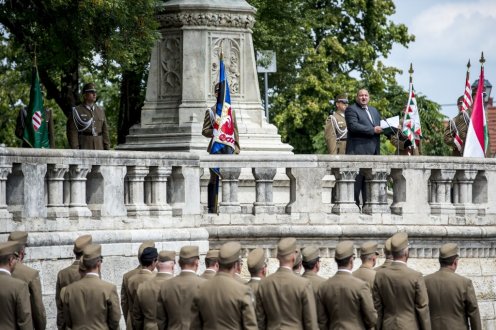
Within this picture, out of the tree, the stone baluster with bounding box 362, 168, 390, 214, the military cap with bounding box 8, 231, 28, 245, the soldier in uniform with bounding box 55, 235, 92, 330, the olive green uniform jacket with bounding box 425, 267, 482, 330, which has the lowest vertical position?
the olive green uniform jacket with bounding box 425, 267, 482, 330

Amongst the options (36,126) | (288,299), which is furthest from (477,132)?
(288,299)

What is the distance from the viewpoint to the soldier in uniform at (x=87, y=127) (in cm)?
2461

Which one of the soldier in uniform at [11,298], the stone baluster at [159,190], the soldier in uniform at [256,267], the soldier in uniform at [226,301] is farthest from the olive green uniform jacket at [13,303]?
the stone baluster at [159,190]

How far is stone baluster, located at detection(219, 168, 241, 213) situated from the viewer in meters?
22.3

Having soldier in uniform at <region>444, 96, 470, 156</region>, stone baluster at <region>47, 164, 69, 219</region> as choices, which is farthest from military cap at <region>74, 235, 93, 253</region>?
soldier in uniform at <region>444, 96, 470, 156</region>

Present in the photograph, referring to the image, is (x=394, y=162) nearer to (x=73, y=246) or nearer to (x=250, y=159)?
(x=250, y=159)

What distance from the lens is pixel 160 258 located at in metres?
18.4

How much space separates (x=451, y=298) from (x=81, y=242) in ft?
12.1

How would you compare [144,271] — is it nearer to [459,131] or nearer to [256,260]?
[256,260]

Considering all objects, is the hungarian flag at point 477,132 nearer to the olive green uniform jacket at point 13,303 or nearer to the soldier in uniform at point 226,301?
the soldier in uniform at point 226,301

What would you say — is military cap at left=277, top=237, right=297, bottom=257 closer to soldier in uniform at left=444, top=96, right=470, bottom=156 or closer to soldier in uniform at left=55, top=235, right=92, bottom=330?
soldier in uniform at left=55, top=235, right=92, bottom=330

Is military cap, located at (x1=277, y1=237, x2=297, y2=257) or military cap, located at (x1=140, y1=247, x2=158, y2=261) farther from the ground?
military cap, located at (x1=277, y1=237, x2=297, y2=257)

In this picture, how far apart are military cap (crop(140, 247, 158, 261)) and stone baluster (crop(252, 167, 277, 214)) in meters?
3.54

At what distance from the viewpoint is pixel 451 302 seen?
761 inches
